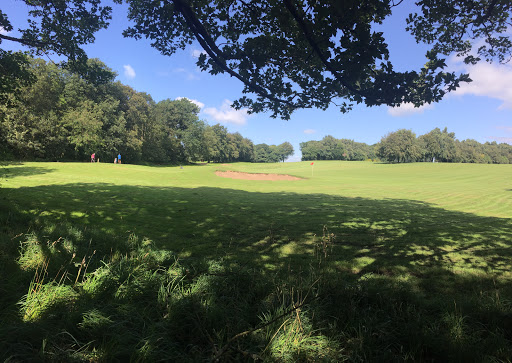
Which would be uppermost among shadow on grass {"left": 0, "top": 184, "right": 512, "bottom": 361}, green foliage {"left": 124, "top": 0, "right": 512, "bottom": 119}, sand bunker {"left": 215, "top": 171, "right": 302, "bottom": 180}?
green foliage {"left": 124, "top": 0, "right": 512, "bottom": 119}

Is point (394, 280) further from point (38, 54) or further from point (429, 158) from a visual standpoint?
point (429, 158)

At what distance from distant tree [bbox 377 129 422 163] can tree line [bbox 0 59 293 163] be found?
59.5 meters

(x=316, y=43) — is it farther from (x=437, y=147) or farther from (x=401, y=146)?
(x=437, y=147)

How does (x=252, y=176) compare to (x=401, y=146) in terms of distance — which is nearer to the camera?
(x=252, y=176)

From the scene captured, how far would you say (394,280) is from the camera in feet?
12.7

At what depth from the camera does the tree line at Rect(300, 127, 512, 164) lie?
80312 mm

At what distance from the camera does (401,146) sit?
79125 millimetres

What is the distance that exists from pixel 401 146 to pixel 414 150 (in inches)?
174

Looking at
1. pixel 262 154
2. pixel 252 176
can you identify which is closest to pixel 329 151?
pixel 262 154

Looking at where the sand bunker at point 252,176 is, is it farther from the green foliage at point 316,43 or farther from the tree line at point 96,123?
the green foliage at point 316,43

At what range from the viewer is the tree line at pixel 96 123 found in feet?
111

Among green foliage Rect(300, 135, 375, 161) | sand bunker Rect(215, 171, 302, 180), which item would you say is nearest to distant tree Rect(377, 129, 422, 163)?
green foliage Rect(300, 135, 375, 161)

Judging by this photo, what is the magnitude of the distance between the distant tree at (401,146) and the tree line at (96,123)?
195 ft

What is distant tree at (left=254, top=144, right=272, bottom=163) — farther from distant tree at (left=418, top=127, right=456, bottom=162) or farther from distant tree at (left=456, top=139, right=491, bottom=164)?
distant tree at (left=456, top=139, right=491, bottom=164)
